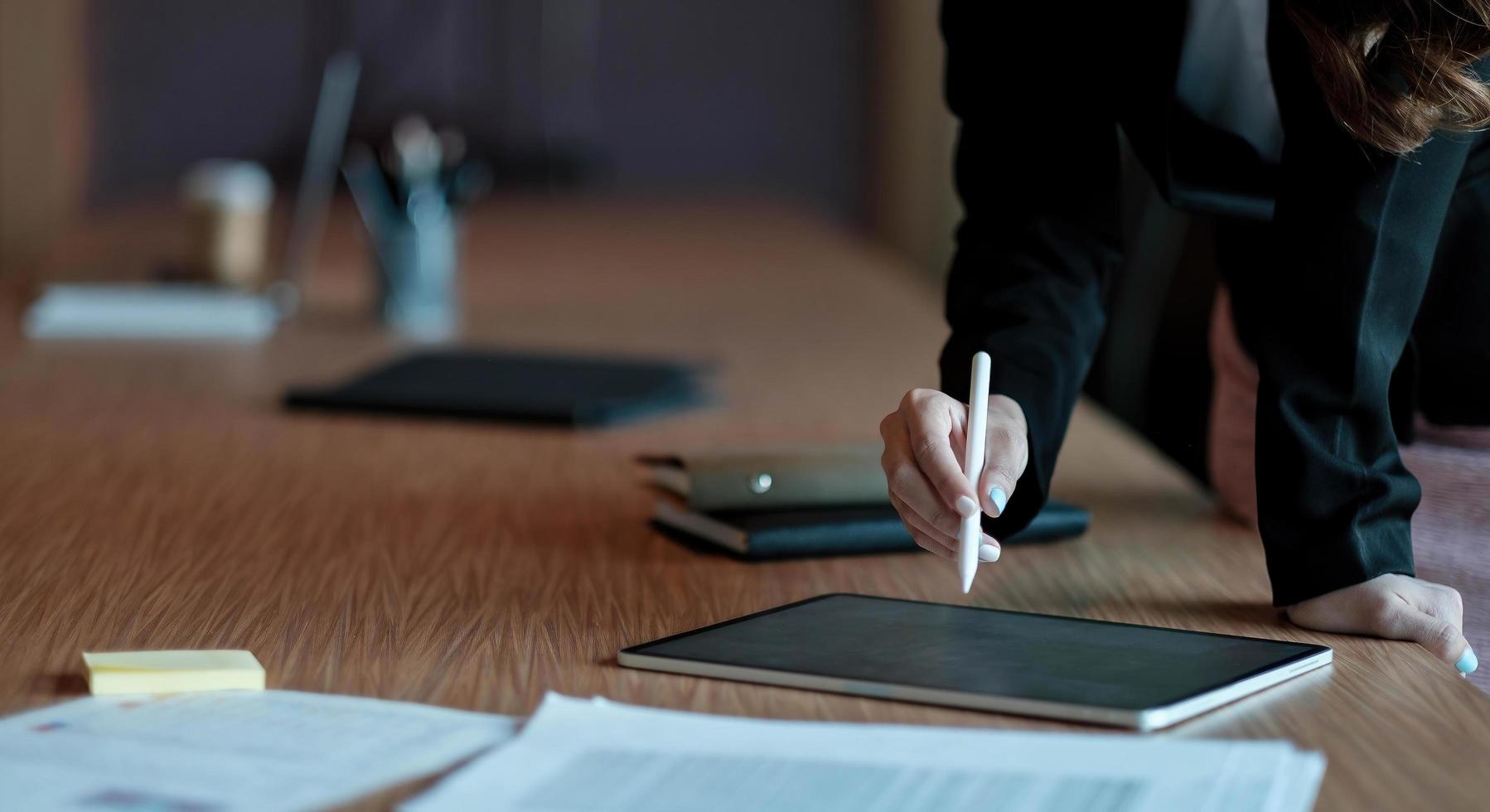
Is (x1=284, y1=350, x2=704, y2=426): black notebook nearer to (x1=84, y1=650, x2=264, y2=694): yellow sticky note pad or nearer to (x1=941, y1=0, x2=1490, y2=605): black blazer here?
(x1=941, y1=0, x2=1490, y2=605): black blazer

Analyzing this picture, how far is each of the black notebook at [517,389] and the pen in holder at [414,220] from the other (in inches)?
13.2

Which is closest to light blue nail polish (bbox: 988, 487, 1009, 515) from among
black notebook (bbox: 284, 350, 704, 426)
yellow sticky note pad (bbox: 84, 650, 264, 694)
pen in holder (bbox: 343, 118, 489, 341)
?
yellow sticky note pad (bbox: 84, 650, 264, 694)

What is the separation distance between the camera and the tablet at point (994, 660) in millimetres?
725

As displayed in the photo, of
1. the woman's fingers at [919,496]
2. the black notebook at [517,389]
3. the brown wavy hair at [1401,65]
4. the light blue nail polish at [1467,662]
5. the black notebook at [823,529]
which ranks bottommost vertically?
the black notebook at [517,389]

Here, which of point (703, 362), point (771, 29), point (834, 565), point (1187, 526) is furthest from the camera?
point (771, 29)

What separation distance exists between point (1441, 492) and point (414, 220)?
52.6 inches

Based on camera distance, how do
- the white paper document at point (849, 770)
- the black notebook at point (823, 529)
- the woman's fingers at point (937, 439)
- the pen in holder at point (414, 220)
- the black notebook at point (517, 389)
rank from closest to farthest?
the white paper document at point (849, 770) < the woman's fingers at point (937, 439) < the black notebook at point (823, 529) < the black notebook at point (517, 389) < the pen in holder at point (414, 220)

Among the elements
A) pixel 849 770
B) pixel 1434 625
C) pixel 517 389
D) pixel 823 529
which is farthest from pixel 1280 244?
pixel 517 389

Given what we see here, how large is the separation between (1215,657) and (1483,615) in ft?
1.17

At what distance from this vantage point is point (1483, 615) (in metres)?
1.05

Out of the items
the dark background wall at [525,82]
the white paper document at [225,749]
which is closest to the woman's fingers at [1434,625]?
the white paper document at [225,749]

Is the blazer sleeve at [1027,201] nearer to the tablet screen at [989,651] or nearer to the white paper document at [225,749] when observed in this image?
the tablet screen at [989,651]

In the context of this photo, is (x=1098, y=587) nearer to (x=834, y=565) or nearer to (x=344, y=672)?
(x=834, y=565)

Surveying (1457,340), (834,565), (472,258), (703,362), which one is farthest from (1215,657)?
(472,258)
